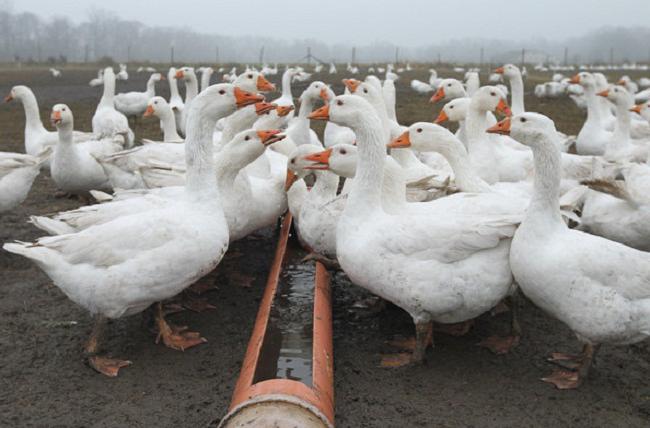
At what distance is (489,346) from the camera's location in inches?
178

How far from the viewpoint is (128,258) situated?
13.4 ft

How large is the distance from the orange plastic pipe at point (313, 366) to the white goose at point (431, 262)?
1.42 feet

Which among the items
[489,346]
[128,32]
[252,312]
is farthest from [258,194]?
[128,32]

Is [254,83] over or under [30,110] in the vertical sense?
over

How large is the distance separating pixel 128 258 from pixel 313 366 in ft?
4.83

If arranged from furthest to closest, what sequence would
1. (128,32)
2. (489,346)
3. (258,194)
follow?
(128,32) → (258,194) → (489,346)

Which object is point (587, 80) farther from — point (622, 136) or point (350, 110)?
point (350, 110)

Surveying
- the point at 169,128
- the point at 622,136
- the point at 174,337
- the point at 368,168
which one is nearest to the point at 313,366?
the point at 174,337

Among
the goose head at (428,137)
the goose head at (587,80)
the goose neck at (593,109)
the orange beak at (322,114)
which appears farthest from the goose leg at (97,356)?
the goose head at (587,80)

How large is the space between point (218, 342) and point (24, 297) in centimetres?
200

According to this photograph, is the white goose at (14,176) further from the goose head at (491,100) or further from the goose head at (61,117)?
Answer: the goose head at (491,100)

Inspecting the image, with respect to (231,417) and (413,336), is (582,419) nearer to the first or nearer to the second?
(413,336)

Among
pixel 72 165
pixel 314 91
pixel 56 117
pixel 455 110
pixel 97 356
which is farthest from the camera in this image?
pixel 314 91

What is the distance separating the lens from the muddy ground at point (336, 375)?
3.68 metres
